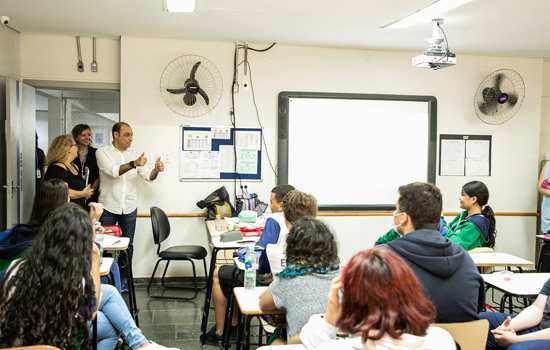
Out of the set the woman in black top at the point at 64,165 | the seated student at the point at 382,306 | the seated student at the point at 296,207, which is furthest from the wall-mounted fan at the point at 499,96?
the seated student at the point at 382,306

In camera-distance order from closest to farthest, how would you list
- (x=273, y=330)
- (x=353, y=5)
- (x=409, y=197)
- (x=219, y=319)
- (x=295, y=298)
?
1. (x=295, y=298)
2. (x=409, y=197)
3. (x=273, y=330)
4. (x=219, y=319)
5. (x=353, y=5)

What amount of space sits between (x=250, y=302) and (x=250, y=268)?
1.48 feet

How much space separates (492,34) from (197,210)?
134 inches

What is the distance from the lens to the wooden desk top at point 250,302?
95.0 inches

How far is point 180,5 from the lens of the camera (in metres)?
3.99

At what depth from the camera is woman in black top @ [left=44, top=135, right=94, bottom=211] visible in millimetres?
4421

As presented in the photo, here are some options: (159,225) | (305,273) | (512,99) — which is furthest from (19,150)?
(512,99)

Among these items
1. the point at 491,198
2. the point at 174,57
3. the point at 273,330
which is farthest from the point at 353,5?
the point at 491,198

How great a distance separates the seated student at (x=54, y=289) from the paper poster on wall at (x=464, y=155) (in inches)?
190

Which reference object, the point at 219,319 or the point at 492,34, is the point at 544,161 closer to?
the point at 492,34

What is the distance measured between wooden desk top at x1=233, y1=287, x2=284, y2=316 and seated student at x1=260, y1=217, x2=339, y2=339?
5.3 inches

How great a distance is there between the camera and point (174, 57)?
5445 millimetres

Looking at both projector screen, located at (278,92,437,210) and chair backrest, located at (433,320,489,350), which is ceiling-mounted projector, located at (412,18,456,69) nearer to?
projector screen, located at (278,92,437,210)

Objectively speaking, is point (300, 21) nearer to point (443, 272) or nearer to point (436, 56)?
point (436, 56)
